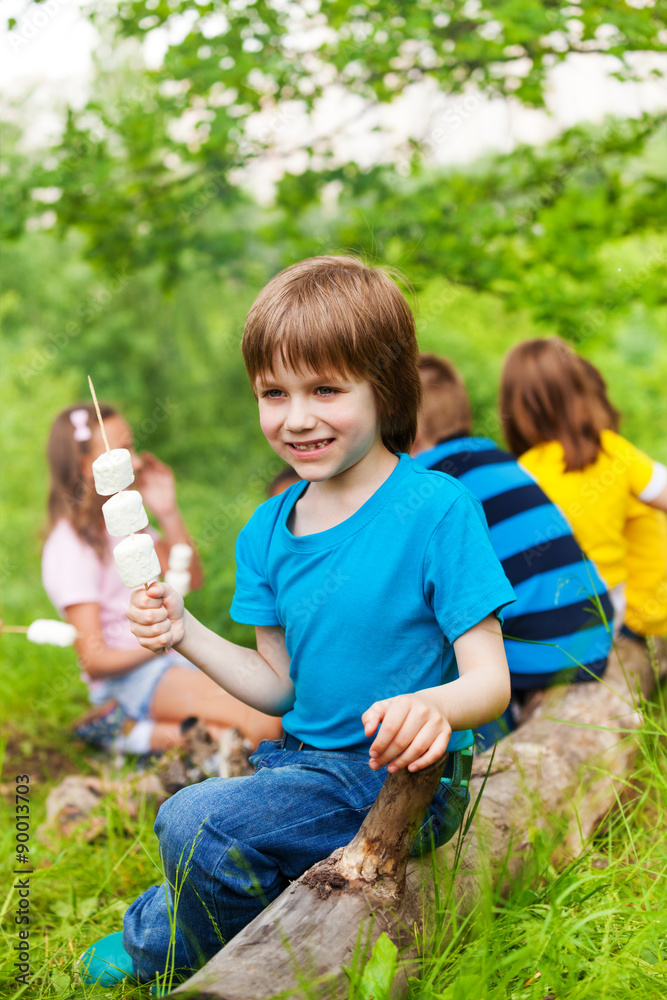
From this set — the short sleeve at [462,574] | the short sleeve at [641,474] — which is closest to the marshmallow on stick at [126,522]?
the short sleeve at [462,574]

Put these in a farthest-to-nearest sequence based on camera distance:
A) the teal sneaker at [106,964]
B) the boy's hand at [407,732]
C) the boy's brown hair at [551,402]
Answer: the boy's brown hair at [551,402] → the teal sneaker at [106,964] → the boy's hand at [407,732]

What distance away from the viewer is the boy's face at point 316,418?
1.48 meters

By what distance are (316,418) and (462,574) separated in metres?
0.37

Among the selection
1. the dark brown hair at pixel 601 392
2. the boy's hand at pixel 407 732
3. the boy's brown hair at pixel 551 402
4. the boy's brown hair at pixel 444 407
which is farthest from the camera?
the dark brown hair at pixel 601 392

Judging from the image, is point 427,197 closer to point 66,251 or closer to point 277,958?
point 277,958

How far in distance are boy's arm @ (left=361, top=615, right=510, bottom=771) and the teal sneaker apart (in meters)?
0.86

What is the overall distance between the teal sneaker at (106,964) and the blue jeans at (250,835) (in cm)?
14

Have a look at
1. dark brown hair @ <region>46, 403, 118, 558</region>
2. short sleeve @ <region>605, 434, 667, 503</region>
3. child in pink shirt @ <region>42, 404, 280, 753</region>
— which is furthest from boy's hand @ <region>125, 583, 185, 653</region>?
short sleeve @ <region>605, 434, 667, 503</region>

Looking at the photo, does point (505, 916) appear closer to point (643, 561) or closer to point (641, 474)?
point (641, 474)

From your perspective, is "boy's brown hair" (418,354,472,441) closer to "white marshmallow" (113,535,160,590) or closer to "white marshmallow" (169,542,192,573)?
"white marshmallow" (169,542,192,573)

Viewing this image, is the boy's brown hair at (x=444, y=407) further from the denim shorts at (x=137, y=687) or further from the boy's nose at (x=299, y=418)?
the boy's nose at (x=299, y=418)

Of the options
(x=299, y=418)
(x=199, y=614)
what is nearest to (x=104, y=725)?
(x=199, y=614)

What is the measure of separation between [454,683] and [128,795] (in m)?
1.70

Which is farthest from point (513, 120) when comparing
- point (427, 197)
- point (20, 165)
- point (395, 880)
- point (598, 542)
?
point (395, 880)
